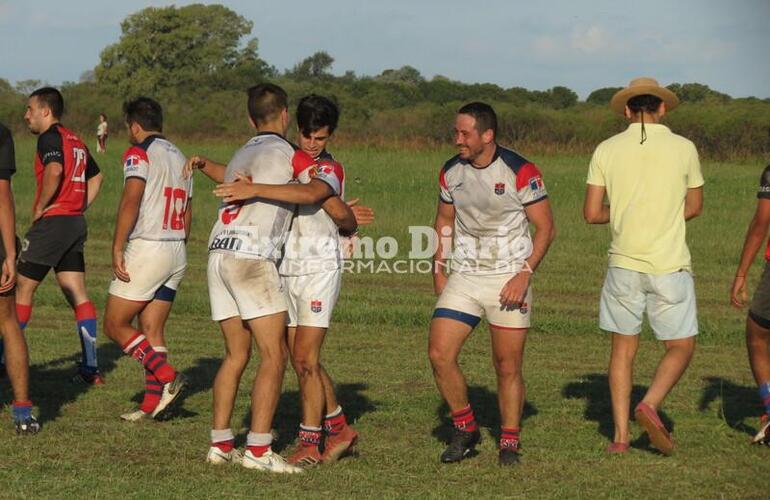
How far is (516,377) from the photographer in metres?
7.66

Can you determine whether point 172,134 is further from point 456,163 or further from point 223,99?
point 456,163

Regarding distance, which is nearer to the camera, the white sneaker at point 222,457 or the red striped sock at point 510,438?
the white sneaker at point 222,457

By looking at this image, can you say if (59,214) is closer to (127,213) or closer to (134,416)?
(127,213)

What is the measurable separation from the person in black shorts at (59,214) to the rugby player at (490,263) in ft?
10.3

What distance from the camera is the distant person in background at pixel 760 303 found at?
794 cm

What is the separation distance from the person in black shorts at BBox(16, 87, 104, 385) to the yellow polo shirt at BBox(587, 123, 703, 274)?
409 cm

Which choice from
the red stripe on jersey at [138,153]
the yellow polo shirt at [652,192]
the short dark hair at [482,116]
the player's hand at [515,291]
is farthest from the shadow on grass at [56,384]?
the yellow polo shirt at [652,192]

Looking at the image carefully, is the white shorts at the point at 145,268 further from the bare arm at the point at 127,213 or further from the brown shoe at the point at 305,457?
the brown shoe at the point at 305,457

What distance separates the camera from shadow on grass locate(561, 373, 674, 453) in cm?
838

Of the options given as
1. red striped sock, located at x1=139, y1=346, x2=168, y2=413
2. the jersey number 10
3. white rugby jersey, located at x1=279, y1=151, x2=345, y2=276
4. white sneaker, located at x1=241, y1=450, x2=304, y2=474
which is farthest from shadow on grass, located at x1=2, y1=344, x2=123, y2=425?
white rugby jersey, located at x1=279, y1=151, x2=345, y2=276

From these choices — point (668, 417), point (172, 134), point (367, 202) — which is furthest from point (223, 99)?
point (668, 417)

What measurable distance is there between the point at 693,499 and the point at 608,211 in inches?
76.1

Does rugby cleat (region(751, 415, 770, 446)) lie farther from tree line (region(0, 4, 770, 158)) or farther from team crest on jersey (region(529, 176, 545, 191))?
tree line (region(0, 4, 770, 158))

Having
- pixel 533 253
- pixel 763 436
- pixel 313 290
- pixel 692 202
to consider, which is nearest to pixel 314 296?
pixel 313 290
